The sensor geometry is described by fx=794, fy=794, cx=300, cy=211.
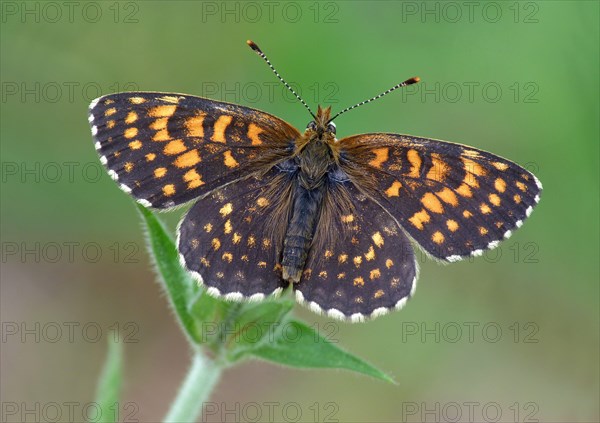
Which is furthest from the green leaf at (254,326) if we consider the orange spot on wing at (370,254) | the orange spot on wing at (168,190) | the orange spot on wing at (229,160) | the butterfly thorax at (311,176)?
the orange spot on wing at (229,160)

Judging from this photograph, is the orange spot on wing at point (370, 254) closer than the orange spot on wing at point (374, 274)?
No

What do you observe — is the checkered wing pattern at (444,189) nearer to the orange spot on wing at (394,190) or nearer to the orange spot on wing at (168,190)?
the orange spot on wing at (394,190)

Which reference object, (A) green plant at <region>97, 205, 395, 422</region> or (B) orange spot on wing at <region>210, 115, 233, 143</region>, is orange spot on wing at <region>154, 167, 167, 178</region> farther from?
(B) orange spot on wing at <region>210, 115, 233, 143</region>

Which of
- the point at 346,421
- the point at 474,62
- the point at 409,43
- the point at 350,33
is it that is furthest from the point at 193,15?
the point at 346,421

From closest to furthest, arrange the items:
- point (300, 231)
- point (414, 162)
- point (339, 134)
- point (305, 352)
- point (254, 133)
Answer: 1. point (305, 352)
2. point (300, 231)
3. point (414, 162)
4. point (254, 133)
5. point (339, 134)

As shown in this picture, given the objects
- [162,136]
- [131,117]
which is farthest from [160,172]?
[131,117]

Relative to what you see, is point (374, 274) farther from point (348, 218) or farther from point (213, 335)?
point (213, 335)
